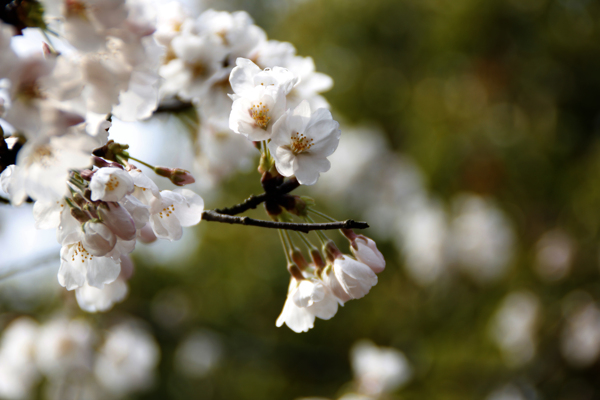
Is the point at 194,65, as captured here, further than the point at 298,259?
Yes

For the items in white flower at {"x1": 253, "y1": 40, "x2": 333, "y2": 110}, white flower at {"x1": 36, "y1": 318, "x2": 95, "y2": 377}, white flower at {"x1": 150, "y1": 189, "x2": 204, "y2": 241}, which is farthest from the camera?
white flower at {"x1": 36, "y1": 318, "x2": 95, "y2": 377}

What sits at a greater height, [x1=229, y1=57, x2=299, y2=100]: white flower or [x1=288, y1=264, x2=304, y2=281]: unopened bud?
[x1=229, y1=57, x2=299, y2=100]: white flower

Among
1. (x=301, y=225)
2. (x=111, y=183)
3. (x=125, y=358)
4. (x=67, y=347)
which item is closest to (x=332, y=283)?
(x=301, y=225)

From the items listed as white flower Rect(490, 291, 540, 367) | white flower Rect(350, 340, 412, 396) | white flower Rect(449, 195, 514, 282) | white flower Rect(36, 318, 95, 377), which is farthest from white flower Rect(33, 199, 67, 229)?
white flower Rect(449, 195, 514, 282)

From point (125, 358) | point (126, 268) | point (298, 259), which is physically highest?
point (298, 259)

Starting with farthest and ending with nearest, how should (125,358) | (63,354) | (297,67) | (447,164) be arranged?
(447,164)
(125,358)
(63,354)
(297,67)

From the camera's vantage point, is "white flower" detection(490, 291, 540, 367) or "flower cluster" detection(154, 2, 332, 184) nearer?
"flower cluster" detection(154, 2, 332, 184)

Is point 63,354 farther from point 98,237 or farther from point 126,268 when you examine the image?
point 98,237

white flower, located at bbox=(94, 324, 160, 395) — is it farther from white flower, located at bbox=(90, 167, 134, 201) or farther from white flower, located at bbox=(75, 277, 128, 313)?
white flower, located at bbox=(90, 167, 134, 201)
